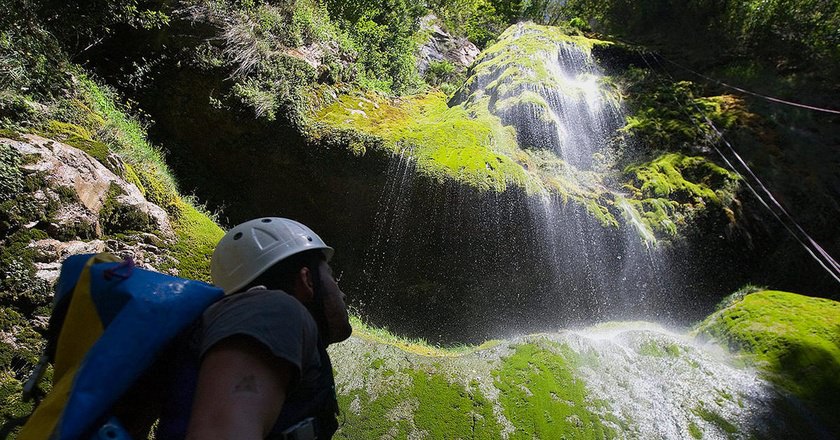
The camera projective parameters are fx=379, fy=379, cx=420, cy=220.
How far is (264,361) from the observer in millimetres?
997

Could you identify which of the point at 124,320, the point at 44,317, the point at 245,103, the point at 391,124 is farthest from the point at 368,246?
the point at 124,320

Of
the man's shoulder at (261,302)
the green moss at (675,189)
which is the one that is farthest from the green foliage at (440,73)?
the man's shoulder at (261,302)

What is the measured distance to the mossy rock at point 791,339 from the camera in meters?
4.20

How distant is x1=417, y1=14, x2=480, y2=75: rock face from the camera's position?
44.6 feet

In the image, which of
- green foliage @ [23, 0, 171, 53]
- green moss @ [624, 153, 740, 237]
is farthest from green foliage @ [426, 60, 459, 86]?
Answer: green foliage @ [23, 0, 171, 53]

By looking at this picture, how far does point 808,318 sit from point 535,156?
5232 mm

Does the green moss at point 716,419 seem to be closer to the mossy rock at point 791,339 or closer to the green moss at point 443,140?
the mossy rock at point 791,339

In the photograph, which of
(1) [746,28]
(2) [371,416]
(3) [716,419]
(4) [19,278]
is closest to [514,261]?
(3) [716,419]

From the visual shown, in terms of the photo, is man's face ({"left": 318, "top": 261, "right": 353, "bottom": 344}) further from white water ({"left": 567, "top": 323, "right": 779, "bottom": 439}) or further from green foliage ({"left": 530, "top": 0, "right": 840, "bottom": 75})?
green foliage ({"left": 530, "top": 0, "right": 840, "bottom": 75})

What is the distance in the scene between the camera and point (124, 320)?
3.15 feet

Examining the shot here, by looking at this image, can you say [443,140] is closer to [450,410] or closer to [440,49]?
[450,410]

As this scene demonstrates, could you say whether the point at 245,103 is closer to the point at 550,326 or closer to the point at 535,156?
the point at 535,156

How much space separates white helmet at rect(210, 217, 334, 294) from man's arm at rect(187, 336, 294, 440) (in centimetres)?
55

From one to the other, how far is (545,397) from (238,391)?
3578 mm
